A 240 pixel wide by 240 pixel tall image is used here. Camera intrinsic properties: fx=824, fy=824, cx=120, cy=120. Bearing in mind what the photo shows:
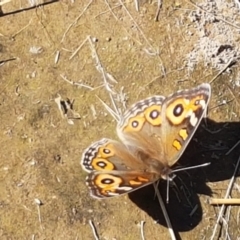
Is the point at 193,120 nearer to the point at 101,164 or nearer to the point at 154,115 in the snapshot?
the point at 154,115

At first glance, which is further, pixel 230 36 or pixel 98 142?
pixel 230 36

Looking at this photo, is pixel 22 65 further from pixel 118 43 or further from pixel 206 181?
pixel 206 181

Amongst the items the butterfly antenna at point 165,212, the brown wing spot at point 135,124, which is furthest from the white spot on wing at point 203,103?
the butterfly antenna at point 165,212

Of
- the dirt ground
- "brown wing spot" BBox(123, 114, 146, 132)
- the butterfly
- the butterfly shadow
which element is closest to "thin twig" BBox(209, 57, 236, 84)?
the dirt ground

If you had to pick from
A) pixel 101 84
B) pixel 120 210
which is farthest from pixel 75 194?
pixel 101 84

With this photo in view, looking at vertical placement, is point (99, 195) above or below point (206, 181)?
above

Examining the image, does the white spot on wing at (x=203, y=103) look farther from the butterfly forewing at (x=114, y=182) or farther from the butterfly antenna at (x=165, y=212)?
the butterfly antenna at (x=165, y=212)
